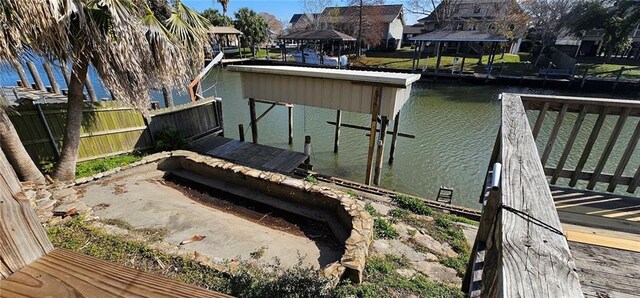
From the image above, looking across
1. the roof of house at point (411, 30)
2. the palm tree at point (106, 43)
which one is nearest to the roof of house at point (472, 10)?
the roof of house at point (411, 30)

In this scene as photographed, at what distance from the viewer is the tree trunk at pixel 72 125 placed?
18.4ft

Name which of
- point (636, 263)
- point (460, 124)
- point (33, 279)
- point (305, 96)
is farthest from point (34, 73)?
point (460, 124)

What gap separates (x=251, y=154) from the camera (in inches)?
360

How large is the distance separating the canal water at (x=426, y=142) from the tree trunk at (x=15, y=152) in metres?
2.59

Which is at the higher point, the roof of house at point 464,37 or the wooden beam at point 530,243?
the roof of house at point 464,37

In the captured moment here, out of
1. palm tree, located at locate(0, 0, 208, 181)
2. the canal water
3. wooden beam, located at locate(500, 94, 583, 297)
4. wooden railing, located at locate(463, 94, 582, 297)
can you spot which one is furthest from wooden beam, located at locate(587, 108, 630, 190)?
palm tree, located at locate(0, 0, 208, 181)

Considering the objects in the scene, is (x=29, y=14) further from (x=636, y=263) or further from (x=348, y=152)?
(x=348, y=152)

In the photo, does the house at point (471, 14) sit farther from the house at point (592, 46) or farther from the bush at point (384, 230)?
the bush at point (384, 230)

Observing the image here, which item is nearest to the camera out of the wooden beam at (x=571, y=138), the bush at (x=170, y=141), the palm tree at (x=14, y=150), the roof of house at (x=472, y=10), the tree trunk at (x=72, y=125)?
the wooden beam at (x=571, y=138)

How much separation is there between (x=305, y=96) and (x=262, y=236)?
14.4ft

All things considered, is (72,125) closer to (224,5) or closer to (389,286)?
(389,286)

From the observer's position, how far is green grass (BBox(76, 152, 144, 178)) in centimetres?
692

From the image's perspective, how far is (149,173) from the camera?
6941 mm

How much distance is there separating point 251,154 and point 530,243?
28.7 feet
